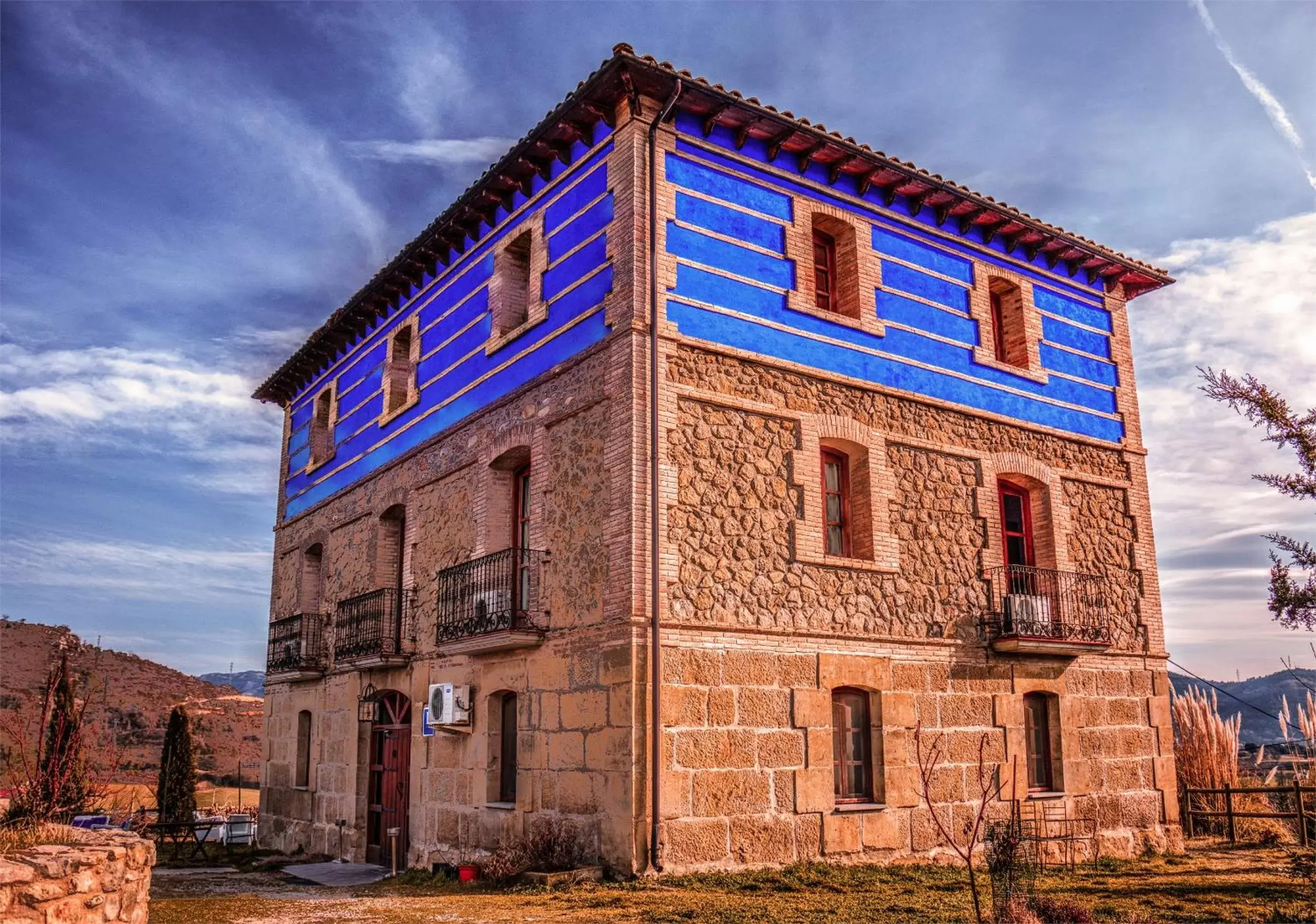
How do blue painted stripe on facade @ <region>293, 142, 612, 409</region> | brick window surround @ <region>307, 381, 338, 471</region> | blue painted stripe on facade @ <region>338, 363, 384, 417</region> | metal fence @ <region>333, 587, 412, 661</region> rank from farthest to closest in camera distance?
brick window surround @ <region>307, 381, 338, 471</region>, blue painted stripe on facade @ <region>338, 363, 384, 417</region>, metal fence @ <region>333, 587, 412, 661</region>, blue painted stripe on facade @ <region>293, 142, 612, 409</region>

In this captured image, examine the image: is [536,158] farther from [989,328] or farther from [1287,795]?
[1287,795]

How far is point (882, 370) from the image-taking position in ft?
46.5

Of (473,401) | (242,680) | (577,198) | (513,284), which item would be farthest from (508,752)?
(242,680)

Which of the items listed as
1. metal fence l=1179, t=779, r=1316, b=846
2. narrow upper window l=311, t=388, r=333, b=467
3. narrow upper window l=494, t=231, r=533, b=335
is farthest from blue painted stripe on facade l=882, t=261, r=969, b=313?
narrow upper window l=311, t=388, r=333, b=467

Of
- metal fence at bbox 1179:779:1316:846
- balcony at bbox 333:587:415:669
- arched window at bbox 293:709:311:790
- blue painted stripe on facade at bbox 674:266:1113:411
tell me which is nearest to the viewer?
blue painted stripe on facade at bbox 674:266:1113:411

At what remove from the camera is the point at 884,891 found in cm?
1084

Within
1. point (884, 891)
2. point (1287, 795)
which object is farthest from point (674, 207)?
point (1287, 795)

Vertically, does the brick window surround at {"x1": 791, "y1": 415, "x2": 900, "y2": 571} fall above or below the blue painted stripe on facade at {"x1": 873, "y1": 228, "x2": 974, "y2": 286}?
below

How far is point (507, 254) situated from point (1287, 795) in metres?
15.0

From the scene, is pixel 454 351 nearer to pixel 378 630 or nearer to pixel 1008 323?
pixel 378 630

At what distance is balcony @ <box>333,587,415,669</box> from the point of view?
52.2 ft

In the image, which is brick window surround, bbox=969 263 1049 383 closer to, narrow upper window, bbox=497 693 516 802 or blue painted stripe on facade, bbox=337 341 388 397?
narrow upper window, bbox=497 693 516 802

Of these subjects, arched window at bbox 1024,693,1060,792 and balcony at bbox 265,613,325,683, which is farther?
balcony at bbox 265,613,325,683

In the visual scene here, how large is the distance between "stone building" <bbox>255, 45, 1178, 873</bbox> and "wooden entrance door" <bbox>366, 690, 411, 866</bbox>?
0.08 metres
